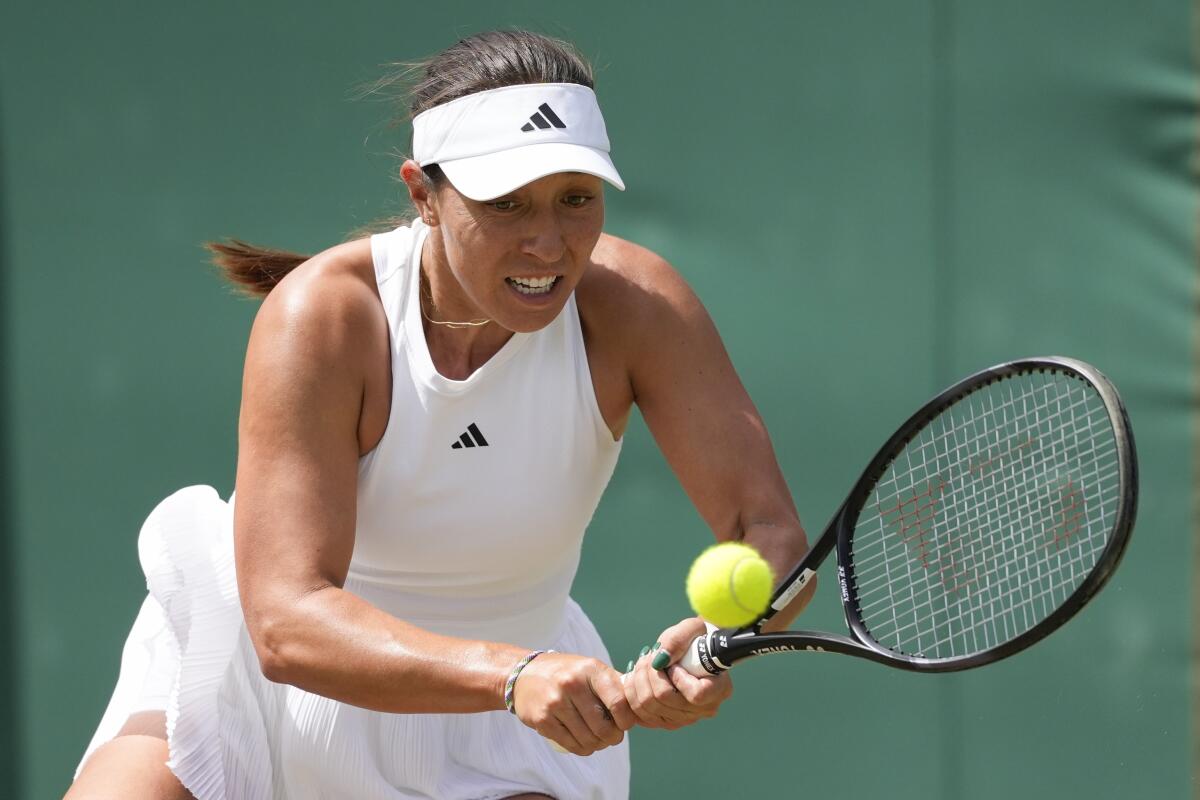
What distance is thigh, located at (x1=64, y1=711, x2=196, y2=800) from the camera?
7.06ft

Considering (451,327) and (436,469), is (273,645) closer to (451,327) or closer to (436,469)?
(436,469)

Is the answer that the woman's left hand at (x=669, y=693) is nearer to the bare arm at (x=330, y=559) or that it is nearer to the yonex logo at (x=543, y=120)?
the bare arm at (x=330, y=559)

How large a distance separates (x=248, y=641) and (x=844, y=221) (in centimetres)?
171

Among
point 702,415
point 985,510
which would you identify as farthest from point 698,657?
point 985,510

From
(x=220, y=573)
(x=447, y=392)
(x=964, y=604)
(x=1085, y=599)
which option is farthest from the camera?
(x=964, y=604)

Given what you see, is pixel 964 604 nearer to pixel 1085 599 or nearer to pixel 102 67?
pixel 1085 599

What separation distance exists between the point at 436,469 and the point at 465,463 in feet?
0.13

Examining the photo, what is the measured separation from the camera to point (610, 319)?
2.27 meters

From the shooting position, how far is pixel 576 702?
72.4 inches

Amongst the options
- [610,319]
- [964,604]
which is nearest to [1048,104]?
[964,604]

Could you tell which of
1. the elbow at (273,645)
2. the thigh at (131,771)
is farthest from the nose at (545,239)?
the thigh at (131,771)

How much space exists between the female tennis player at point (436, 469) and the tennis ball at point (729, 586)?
233 mm

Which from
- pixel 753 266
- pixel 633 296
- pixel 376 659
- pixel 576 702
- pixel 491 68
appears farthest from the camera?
pixel 753 266

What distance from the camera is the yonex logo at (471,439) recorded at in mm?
2234
